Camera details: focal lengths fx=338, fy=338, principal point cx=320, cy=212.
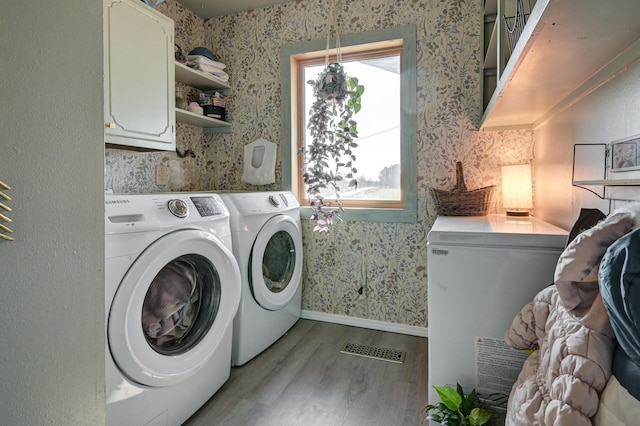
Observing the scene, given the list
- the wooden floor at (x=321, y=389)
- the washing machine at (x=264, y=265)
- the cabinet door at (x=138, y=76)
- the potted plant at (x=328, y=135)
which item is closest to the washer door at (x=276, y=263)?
the washing machine at (x=264, y=265)

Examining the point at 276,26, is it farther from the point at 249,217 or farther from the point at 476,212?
the point at 476,212

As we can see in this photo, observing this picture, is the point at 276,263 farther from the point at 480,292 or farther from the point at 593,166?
the point at 593,166

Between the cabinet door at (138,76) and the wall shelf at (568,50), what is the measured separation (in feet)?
5.84

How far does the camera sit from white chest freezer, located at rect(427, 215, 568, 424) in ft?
4.18

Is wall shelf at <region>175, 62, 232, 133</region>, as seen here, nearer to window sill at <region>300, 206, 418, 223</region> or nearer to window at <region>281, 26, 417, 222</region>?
window at <region>281, 26, 417, 222</region>

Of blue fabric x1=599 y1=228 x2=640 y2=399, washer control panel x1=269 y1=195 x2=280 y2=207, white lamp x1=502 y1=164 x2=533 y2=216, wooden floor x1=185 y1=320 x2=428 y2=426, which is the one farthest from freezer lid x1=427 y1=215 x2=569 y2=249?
washer control panel x1=269 y1=195 x2=280 y2=207

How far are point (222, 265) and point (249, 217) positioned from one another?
417mm

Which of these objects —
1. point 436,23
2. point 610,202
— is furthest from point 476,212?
point 436,23

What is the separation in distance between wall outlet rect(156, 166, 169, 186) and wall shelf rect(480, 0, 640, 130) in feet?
7.14

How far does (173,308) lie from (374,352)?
1293 mm

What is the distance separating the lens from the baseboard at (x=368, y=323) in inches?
95.5

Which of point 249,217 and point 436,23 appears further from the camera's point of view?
point 436,23

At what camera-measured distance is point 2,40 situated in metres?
0.68

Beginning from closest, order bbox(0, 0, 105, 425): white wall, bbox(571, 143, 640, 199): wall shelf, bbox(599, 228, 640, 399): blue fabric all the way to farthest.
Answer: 1. bbox(599, 228, 640, 399): blue fabric
2. bbox(0, 0, 105, 425): white wall
3. bbox(571, 143, 640, 199): wall shelf
